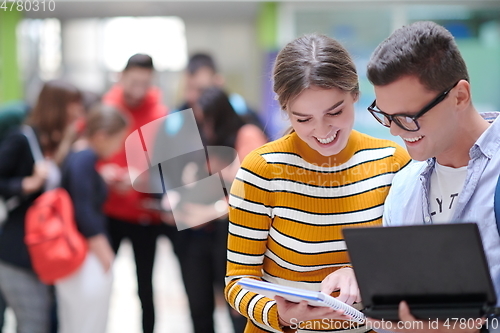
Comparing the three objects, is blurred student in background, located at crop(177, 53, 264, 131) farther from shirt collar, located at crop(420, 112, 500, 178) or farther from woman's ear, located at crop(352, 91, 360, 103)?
shirt collar, located at crop(420, 112, 500, 178)

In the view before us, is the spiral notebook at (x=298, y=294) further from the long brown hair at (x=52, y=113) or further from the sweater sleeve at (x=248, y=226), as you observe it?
the long brown hair at (x=52, y=113)

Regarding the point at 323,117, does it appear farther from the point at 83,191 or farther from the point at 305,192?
the point at 83,191

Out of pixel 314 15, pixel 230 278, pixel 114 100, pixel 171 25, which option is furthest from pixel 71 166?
pixel 171 25

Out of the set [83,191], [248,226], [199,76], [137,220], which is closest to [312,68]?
[248,226]

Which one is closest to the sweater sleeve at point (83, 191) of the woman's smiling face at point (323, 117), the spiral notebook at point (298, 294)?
the woman's smiling face at point (323, 117)

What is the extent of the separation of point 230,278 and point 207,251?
5.49 feet

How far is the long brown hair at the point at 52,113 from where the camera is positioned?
3367 millimetres

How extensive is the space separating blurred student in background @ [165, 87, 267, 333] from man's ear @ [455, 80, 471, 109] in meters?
1.83

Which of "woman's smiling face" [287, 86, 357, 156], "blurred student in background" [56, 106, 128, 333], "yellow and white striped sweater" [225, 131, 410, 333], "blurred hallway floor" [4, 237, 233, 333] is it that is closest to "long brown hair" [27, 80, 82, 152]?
"blurred student in background" [56, 106, 128, 333]

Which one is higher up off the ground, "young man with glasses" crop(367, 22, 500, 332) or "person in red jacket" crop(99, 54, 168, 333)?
"young man with glasses" crop(367, 22, 500, 332)

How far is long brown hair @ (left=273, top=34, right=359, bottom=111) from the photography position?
157 centimetres

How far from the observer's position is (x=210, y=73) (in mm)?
4152

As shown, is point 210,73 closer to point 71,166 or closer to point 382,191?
point 71,166

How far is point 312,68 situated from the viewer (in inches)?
61.9
